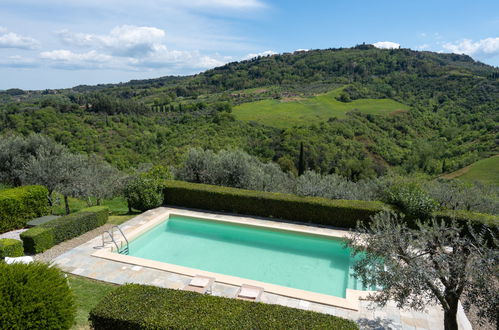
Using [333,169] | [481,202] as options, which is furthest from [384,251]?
[333,169]

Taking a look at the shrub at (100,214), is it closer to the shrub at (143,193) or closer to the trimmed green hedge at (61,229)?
the trimmed green hedge at (61,229)

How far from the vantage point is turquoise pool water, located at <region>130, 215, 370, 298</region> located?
382 inches

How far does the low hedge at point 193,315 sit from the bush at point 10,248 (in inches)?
216

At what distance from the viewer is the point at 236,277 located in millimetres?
8805

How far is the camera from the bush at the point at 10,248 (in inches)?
351

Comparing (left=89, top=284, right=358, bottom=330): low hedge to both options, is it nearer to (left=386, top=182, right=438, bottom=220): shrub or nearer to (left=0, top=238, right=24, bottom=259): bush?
(left=0, top=238, right=24, bottom=259): bush

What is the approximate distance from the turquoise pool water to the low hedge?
152 inches

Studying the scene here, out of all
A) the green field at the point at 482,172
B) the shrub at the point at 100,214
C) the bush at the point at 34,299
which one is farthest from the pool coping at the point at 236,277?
the green field at the point at 482,172

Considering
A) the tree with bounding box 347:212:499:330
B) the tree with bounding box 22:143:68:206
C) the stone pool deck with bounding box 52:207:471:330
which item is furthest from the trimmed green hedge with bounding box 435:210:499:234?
the tree with bounding box 22:143:68:206

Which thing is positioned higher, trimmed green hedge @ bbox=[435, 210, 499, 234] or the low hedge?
the low hedge

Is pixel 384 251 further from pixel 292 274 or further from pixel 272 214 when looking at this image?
pixel 272 214

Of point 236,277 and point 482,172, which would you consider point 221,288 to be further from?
point 482,172

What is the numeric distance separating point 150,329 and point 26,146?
1659 cm

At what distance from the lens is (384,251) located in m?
5.91
